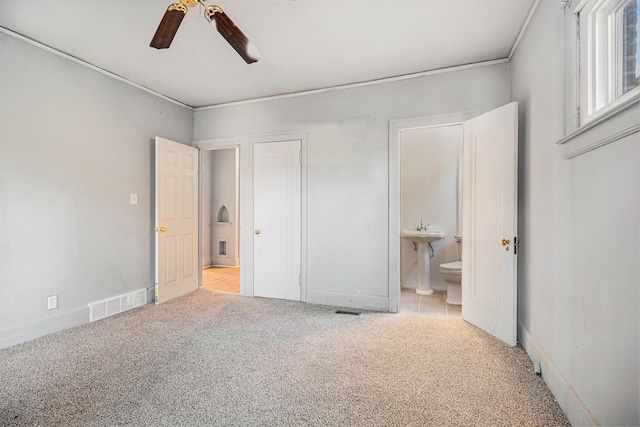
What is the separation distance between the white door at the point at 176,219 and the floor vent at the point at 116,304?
0.20 metres

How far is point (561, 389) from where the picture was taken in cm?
179

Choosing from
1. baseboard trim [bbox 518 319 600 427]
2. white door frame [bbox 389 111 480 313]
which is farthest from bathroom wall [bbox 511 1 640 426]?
white door frame [bbox 389 111 480 313]

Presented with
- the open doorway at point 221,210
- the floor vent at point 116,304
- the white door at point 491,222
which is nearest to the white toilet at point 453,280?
the white door at point 491,222

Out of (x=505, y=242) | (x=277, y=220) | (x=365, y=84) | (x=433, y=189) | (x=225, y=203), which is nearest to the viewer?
(x=505, y=242)

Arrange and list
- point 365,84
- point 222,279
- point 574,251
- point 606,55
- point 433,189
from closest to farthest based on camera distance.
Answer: point 606,55
point 574,251
point 365,84
point 433,189
point 222,279

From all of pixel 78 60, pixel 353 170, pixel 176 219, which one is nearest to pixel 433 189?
pixel 353 170

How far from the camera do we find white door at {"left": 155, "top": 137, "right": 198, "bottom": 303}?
12.5ft

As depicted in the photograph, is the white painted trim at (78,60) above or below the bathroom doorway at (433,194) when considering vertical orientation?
above

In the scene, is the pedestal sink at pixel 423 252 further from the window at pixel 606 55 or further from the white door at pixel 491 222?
the window at pixel 606 55

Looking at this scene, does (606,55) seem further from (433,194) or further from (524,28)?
(433,194)

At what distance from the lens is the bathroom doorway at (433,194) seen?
14.6 feet

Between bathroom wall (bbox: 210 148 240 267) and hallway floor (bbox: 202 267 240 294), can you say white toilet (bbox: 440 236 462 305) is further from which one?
bathroom wall (bbox: 210 148 240 267)

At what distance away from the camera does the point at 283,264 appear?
4055 millimetres

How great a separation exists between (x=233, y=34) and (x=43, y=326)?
3.03m
